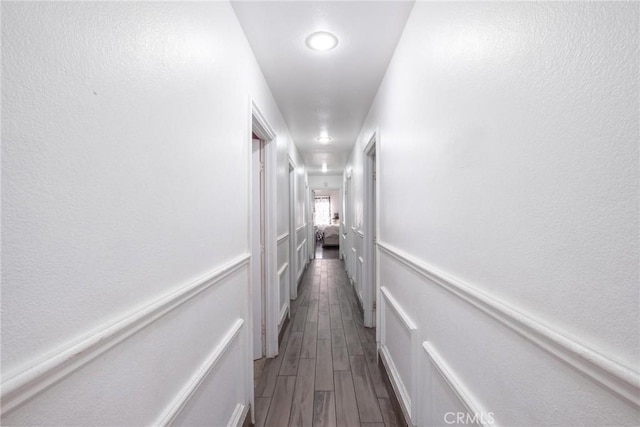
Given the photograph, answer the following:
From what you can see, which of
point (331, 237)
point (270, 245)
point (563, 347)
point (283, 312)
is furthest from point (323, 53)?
point (331, 237)

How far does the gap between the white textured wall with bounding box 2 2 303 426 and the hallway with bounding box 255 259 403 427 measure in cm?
88

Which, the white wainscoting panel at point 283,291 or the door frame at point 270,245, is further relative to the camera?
the white wainscoting panel at point 283,291

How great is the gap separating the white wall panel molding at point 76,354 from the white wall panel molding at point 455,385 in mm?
1032

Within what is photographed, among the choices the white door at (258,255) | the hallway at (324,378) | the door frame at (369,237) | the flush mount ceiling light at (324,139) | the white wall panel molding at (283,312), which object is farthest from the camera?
the flush mount ceiling light at (324,139)

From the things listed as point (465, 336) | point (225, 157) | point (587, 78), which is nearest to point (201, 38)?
point (225, 157)

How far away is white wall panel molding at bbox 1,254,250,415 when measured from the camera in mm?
445

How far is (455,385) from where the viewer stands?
3.35ft

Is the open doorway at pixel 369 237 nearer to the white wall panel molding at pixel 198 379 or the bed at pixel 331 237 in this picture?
the white wall panel molding at pixel 198 379

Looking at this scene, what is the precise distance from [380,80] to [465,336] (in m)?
1.99

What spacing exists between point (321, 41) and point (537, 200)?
1.56 metres

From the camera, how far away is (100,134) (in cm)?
62

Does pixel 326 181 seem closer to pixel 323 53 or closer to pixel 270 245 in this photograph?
pixel 270 245

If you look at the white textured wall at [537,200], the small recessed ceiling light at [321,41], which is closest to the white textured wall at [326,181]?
the small recessed ceiling light at [321,41]

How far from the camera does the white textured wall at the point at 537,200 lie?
0.47 m
